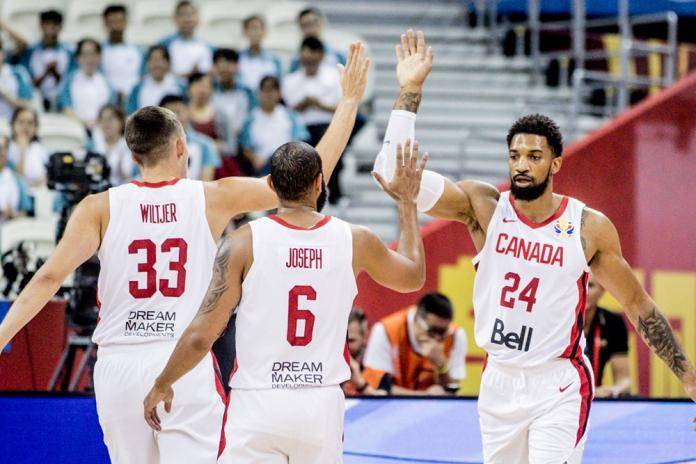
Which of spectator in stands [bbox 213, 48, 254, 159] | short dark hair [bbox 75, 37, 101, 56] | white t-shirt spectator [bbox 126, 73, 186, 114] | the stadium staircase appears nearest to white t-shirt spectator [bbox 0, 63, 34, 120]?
short dark hair [bbox 75, 37, 101, 56]

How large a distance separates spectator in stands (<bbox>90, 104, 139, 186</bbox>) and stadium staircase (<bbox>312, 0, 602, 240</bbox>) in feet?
7.08

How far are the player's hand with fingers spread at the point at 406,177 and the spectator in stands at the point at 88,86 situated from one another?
818 cm

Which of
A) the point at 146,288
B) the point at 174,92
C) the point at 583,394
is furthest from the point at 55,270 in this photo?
the point at 174,92

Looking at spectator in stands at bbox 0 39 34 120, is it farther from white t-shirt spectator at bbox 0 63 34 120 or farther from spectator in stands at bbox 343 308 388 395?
spectator in stands at bbox 343 308 388 395

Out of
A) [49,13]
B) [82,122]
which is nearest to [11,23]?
[49,13]

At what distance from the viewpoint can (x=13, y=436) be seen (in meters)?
7.16

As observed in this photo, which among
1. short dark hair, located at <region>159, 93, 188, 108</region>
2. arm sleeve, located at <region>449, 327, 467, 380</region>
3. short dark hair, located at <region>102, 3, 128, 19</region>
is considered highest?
short dark hair, located at <region>102, 3, 128, 19</region>

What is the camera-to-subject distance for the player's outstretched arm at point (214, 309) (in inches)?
201

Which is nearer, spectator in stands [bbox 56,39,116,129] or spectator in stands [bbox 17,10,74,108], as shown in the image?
spectator in stands [bbox 56,39,116,129]

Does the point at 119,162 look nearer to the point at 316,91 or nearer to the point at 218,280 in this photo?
the point at 316,91

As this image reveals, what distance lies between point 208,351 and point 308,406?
0.58 metres

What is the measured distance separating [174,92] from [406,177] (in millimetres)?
7844

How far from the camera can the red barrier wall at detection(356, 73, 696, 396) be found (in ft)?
43.4

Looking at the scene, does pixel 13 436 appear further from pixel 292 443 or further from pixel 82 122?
pixel 82 122
